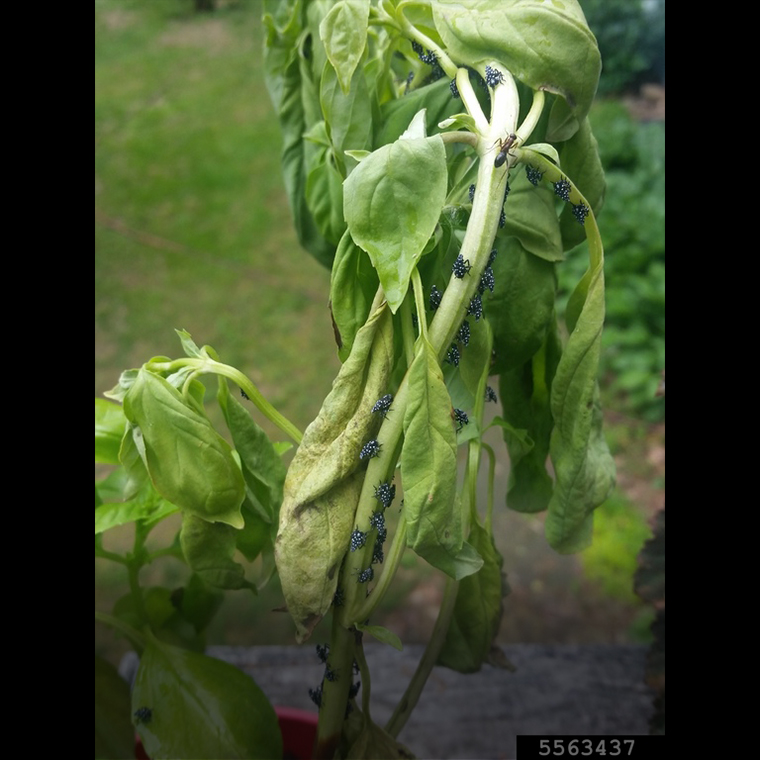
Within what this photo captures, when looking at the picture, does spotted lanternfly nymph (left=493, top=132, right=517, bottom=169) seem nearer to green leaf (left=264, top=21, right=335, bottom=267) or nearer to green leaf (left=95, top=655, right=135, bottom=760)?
green leaf (left=264, top=21, right=335, bottom=267)

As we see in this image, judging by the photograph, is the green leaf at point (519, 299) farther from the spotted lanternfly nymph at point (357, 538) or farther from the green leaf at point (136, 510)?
the green leaf at point (136, 510)

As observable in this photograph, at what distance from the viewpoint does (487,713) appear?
78 centimetres

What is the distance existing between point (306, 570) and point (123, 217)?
52.0 inches

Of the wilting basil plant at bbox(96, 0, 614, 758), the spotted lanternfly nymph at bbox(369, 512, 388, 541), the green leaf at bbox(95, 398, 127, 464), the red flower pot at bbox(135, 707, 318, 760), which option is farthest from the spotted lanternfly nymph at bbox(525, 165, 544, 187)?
the red flower pot at bbox(135, 707, 318, 760)

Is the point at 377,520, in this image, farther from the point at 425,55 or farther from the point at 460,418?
the point at 425,55

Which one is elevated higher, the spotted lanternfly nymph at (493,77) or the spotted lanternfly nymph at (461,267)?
the spotted lanternfly nymph at (493,77)

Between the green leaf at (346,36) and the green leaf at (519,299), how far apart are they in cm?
14

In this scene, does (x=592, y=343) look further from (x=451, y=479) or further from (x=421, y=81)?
(x=421, y=81)

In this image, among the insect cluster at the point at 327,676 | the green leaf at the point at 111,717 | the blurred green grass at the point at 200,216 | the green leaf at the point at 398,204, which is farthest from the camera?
the blurred green grass at the point at 200,216

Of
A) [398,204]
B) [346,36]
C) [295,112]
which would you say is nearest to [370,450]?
[398,204]

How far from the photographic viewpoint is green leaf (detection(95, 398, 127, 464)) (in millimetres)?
572

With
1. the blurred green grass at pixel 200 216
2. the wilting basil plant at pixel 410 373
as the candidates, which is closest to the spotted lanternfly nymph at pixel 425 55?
the wilting basil plant at pixel 410 373

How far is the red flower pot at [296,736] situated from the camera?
24.4 inches
